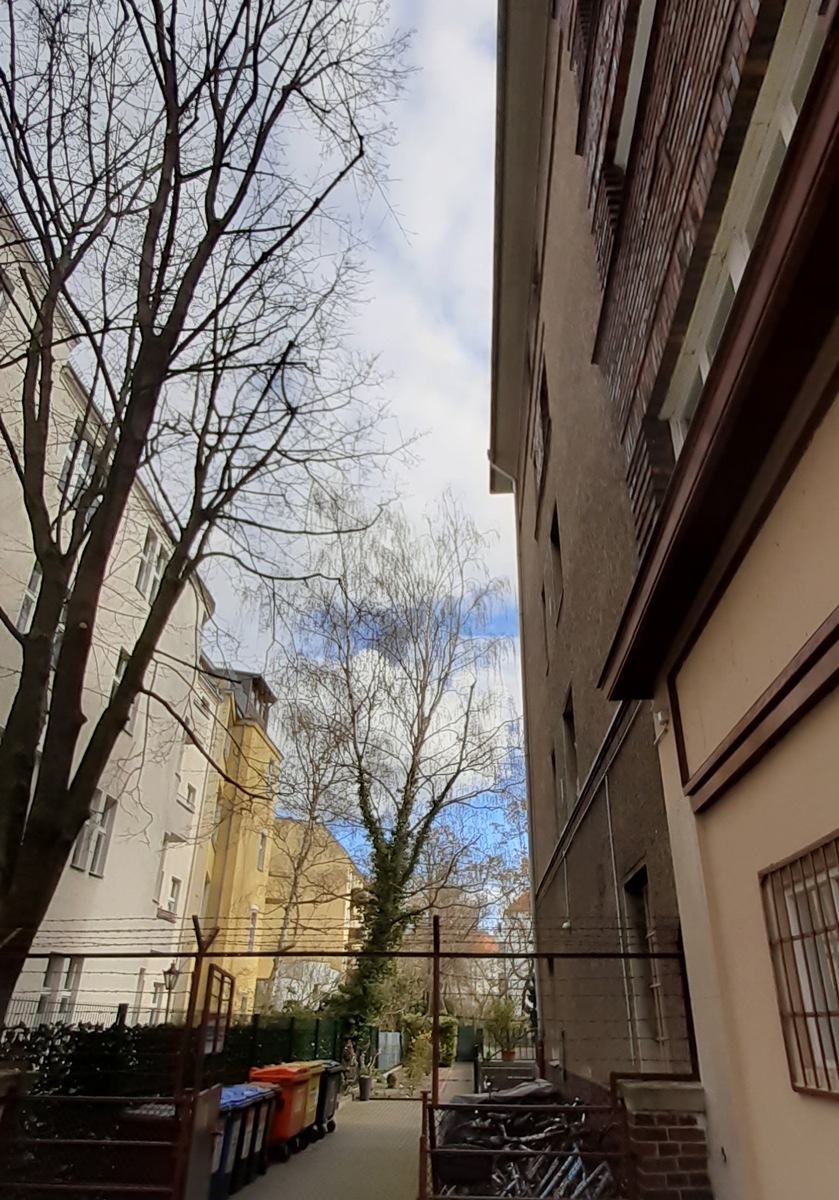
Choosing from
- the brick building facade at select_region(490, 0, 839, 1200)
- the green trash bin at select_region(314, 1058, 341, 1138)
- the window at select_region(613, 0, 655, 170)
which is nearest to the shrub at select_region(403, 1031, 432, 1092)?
the green trash bin at select_region(314, 1058, 341, 1138)

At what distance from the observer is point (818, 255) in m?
2.45

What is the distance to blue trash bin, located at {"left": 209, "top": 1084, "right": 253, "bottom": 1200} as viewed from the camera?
8031 millimetres

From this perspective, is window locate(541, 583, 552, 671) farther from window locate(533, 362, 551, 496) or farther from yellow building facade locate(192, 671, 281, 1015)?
yellow building facade locate(192, 671, 281, 1015)

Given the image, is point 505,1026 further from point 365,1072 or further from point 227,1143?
point 227,1143

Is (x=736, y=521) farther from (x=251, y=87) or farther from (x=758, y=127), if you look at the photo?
(x=251, y=87)

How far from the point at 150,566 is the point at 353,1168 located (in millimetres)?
12889

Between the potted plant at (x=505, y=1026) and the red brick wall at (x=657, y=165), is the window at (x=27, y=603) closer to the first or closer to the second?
the red brick wall at (x=657, y=165)

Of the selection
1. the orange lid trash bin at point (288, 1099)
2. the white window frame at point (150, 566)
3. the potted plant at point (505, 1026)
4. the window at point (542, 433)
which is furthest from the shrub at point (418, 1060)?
the window at point (542, 433)

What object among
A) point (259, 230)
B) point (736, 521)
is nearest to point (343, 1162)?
point (736, 521)

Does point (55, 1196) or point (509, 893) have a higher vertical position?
point (509, 893)

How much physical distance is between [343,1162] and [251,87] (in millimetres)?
12949

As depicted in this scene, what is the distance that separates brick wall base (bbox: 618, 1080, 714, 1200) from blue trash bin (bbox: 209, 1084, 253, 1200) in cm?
499

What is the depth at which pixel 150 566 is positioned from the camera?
61.5 feet

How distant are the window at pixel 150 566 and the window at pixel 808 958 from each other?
16.4 meters
